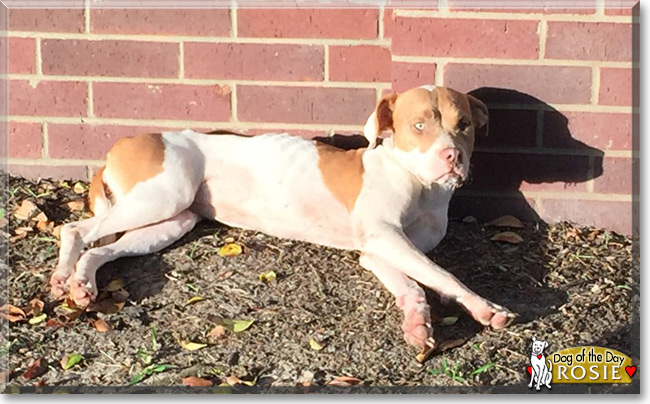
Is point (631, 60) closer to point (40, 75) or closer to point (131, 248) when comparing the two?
point (131, 248)

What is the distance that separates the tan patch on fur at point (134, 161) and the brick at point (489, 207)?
4.71 feet

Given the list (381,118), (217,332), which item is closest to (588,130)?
(381,118)

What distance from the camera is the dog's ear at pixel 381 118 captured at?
4.94 metres

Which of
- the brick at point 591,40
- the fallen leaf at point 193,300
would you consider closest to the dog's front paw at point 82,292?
the fallen leaf at point 193,300

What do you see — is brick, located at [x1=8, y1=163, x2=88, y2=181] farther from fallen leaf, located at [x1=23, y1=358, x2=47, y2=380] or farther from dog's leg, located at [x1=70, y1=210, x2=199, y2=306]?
fallen leaf, located at [x1=23, y1=358, x2=47, y2=380]

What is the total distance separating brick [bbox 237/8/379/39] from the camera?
17.9 feet

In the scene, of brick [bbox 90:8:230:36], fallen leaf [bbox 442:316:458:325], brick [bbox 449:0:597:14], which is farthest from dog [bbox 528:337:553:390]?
brick [bbox 90:8:230:36]

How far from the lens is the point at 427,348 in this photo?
4.36 metres

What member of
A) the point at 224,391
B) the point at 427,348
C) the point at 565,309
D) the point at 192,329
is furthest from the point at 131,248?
the point at 565,309

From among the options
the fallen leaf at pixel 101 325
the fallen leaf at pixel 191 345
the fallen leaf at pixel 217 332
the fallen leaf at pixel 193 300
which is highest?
the fallen leaf at pixel 193 300

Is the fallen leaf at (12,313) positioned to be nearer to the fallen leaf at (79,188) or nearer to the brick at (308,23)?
the fallen leaf at (79,188)

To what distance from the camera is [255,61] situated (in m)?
5.55

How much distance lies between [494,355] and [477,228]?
3.67 ft

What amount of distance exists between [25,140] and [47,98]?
258 millimetres
